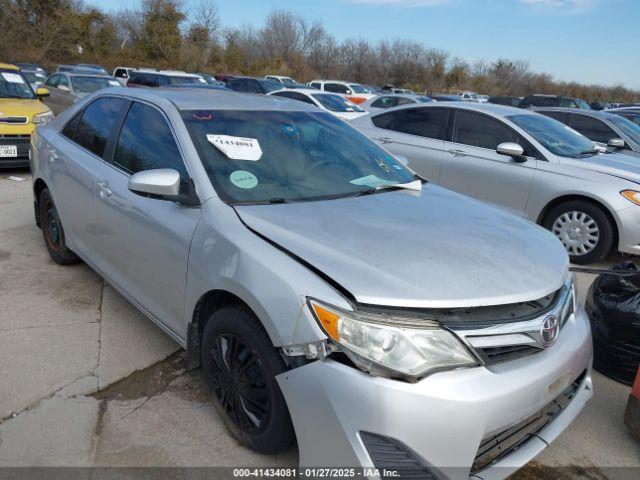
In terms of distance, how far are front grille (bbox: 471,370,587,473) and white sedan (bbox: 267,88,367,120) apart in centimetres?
1297

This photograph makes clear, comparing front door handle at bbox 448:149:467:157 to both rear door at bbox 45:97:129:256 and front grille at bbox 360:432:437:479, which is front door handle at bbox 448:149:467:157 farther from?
front grille at bbox 360:432:437:479

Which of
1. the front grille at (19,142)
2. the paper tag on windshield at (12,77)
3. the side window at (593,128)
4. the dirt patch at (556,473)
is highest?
the side window at (593,128)

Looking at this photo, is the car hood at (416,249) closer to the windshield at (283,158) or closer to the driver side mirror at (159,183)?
the windshield at (283,158)

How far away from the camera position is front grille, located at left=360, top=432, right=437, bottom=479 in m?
1.81

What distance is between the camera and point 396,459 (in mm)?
1812

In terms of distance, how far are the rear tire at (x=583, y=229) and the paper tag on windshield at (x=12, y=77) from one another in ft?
29.3

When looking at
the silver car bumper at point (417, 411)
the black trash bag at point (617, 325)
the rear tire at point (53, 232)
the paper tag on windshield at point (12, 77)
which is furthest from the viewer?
the paper tag on windshield at point (12, 77)

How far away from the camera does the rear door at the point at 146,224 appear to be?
8.95 ft

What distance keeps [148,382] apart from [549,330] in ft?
7.08

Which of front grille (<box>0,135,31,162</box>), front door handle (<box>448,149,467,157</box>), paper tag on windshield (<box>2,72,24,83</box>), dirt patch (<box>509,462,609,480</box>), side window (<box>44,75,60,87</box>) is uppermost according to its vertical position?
paper tag on windshield (<box>2,72,24,83</box>)

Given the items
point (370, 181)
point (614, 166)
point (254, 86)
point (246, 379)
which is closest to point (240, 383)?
point (246, 379)

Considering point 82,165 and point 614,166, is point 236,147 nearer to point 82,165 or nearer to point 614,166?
point 82,165

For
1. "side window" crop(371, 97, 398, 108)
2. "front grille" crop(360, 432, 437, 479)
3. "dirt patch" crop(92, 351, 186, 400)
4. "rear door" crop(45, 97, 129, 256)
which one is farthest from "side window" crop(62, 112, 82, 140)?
"side window" crop(371, 97, 398, 108)

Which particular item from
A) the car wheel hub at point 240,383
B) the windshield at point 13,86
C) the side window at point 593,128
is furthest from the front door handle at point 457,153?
the windshield at point 13,86
